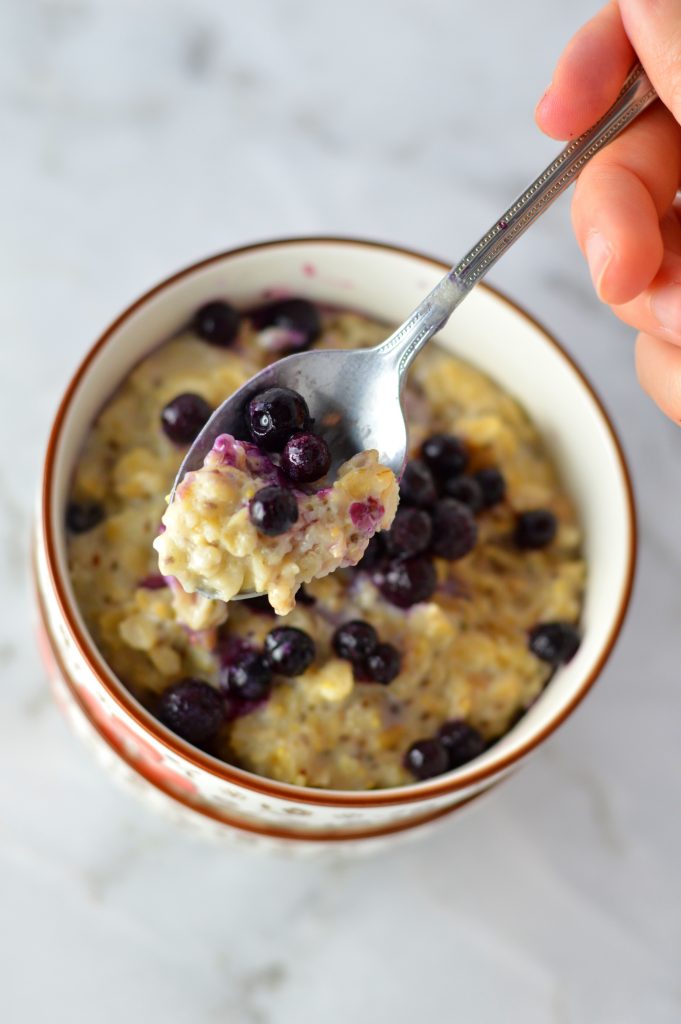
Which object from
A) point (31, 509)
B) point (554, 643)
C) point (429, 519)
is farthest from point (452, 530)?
point (31, 509)

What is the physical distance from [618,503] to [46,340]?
1193mm

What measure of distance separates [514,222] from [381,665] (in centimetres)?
69

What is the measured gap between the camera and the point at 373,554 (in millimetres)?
1808

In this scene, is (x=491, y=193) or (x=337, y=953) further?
(x=491, y=193)

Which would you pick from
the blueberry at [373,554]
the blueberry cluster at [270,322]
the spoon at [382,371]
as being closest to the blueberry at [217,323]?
the blueberry cluster at [270,322]

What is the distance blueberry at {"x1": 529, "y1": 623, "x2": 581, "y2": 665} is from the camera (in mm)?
1870

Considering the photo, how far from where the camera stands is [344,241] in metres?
1.92

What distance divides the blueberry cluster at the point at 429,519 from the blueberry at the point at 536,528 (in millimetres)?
63

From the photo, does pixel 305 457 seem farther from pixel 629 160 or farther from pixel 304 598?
pixel 629 160

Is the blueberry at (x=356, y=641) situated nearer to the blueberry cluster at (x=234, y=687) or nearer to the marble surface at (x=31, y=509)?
the blueberry cluster at (x=234, y=687)

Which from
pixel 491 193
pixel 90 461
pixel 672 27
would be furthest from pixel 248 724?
pixel 491 193

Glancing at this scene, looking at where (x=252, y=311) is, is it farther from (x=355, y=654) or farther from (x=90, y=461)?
(x=355, y=654)

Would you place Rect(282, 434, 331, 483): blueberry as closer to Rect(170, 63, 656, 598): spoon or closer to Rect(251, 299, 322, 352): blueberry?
Rect(170, 63, 656, 598): spoon

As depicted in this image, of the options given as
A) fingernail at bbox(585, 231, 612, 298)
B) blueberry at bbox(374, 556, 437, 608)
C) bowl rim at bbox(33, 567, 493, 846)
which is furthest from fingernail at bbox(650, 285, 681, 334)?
bowl rim at bbox(33, 567, 493, 846)
